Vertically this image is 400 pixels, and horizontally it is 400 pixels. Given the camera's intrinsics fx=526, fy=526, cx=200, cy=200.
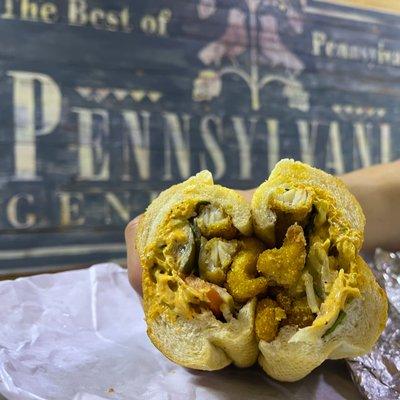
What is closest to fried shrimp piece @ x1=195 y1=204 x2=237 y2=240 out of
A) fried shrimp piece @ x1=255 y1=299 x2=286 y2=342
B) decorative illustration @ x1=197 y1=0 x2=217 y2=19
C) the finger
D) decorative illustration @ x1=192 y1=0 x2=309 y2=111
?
fried shrimp piece @ x1=255 y1=299 x2=286 y2=342

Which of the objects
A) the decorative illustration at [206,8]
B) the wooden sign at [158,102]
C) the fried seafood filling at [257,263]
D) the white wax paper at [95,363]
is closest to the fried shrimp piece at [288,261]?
the fried seafood filling at [257,263]

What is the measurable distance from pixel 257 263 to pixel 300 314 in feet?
0.33

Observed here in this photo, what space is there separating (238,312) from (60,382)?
1.26ft

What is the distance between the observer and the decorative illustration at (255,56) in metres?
2.35

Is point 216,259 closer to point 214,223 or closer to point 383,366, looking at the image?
point 214,223

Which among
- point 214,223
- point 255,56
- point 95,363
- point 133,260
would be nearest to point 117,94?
point 255,56

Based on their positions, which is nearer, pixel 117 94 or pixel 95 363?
pixel 95 363

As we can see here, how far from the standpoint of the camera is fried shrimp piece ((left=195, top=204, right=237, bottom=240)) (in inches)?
32.3

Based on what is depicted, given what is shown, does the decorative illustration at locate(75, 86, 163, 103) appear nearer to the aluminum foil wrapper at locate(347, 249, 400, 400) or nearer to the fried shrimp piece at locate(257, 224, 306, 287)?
the aluminum foil wrapper at locate(347, 249, 400, 400)

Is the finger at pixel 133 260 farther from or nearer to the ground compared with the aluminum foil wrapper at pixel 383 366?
farther from the ground

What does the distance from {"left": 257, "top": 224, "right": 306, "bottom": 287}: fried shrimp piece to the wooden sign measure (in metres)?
1.45

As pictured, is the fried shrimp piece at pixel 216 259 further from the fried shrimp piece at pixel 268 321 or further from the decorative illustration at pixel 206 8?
the decorative illustration at pixel 206 8

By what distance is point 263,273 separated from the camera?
2.62ft

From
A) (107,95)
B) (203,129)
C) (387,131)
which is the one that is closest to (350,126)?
(387,131)
